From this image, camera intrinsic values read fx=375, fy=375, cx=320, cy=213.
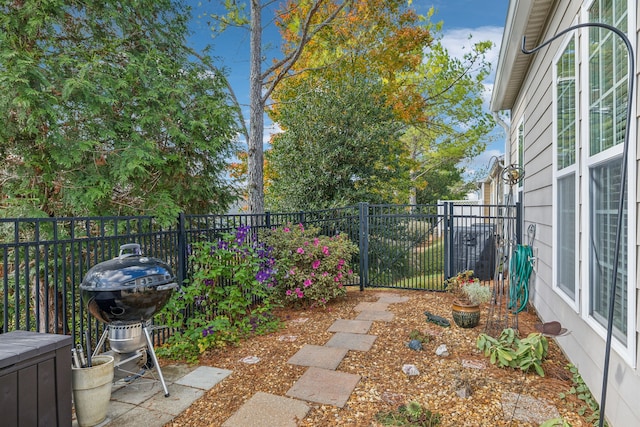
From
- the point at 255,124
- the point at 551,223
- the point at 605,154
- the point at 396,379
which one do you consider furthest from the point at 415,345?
the point at 255,124

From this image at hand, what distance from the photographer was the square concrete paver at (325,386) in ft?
8.14

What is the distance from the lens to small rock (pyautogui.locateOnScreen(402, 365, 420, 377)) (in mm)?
2840

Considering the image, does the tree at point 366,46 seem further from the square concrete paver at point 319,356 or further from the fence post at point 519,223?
the square concrete paver at point 319,356

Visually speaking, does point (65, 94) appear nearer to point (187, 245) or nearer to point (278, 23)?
point (187, 245)

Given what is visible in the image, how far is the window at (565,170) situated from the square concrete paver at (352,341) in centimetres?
171

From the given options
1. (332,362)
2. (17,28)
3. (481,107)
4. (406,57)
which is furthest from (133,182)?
(481,107)

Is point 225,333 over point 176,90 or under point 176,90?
under

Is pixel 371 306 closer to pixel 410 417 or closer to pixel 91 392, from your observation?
pixel 410 417

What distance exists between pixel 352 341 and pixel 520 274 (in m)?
2.21

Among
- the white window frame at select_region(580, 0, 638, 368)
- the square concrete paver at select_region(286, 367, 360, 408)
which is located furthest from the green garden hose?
the square concrete paver at select_region(286, 367, 360, 408)

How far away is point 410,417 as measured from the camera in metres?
2.21

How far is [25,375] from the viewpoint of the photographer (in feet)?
5.60

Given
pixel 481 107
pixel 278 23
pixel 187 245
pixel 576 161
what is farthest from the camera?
pixel 481 107

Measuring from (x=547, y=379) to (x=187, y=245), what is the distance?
3.25m
